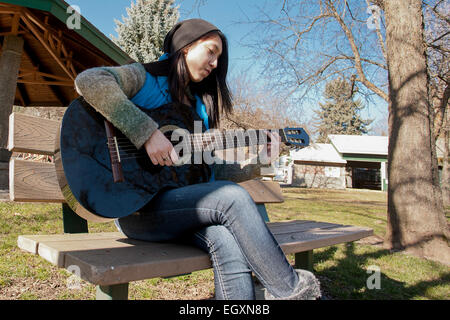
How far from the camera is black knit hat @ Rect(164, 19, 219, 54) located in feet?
5.96

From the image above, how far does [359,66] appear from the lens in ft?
26.5

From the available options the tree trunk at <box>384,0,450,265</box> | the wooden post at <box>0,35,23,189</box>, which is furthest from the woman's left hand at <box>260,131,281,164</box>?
the wooden post at <box>0,35,23,189</box>

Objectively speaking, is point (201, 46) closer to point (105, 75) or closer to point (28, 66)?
point (105, 75)

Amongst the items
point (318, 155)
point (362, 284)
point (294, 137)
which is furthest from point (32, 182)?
point (318, 155)

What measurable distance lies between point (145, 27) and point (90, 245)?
50.8 feet

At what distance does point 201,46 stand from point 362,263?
3.18m

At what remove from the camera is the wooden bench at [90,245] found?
3.44 feet

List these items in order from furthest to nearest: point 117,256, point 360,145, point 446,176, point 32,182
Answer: point 360,145 → point 446,176 → point 32,182 → point 117,256

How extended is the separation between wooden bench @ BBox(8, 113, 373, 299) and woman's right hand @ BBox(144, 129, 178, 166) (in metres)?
0.38

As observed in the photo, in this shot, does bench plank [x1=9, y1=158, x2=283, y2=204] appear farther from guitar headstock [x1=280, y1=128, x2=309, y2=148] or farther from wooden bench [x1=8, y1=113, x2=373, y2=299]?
guitar headstock [x1=280, y1=128, x2=309, y2=148]

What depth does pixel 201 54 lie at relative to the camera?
1849 mm

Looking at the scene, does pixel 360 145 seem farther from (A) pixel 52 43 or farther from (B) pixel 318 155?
(A) pixel 52 43

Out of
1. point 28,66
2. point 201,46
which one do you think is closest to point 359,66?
point 201,46
